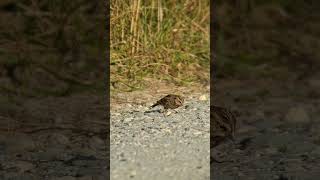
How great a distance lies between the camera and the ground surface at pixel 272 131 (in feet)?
9.28

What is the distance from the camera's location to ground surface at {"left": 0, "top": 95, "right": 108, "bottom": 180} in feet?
9.24

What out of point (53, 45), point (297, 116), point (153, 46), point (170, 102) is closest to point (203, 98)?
point (170, 102)

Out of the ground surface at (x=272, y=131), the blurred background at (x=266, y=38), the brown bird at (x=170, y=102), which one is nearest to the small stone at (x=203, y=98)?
the ground surface at (x=272, y=131)

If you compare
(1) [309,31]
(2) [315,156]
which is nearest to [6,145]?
(2) [315,156]

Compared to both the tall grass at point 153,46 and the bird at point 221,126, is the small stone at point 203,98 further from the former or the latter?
the bird at point 221,126

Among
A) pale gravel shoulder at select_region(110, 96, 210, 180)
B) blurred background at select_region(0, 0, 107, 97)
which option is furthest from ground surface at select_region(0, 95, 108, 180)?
blurred background at select_region(0, 0, 107, 97)

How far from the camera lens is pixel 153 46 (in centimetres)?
432

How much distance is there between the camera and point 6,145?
3.14 meters

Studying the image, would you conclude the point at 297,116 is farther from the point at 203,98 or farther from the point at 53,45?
the point at 53,45

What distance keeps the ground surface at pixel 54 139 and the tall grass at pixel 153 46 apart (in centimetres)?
36

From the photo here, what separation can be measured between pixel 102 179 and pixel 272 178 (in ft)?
1.59

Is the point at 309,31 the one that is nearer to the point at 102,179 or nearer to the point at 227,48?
the point at 227,48

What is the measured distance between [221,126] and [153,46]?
118cm

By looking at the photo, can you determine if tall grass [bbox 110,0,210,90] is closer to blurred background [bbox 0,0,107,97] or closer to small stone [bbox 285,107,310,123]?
blurred background [bbox 0,0,107,97]
